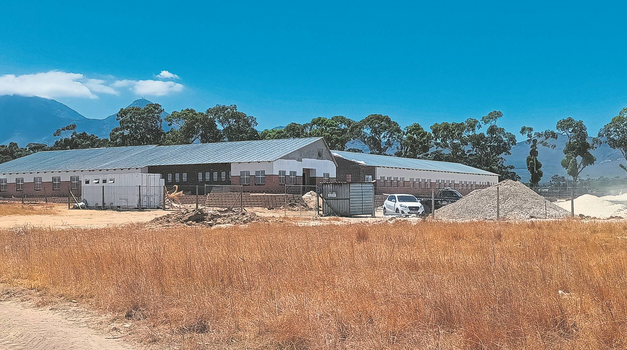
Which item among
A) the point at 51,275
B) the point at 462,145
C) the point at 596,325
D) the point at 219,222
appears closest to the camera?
the point at 596,325

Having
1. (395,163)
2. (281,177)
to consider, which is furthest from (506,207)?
(395,163)

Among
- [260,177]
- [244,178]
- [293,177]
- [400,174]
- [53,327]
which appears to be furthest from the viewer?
[400,174]

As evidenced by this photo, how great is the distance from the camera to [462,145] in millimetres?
113375

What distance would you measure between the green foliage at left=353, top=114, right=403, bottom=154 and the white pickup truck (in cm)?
8415

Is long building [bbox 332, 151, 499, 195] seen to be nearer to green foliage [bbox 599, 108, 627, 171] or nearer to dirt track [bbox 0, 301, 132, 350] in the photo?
green foliage [bbox 599, 108, 627, 171]

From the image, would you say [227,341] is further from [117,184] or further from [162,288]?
[117,184]

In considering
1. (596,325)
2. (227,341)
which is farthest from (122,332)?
(596,325)

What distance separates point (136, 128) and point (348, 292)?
118m

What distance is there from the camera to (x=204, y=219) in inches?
1168

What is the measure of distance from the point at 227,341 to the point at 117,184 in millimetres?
41847

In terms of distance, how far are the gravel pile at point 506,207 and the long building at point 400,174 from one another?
29922mm

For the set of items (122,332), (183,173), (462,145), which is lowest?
(122,332)

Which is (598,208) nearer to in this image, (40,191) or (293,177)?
(293,177)

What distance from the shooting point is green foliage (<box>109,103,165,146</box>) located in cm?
11881
